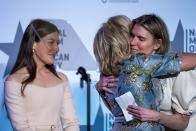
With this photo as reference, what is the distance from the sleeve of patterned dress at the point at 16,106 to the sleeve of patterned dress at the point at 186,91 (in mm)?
712

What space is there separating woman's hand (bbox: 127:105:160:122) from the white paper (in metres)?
0.03

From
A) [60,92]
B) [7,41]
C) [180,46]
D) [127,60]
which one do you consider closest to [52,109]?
[60,92]

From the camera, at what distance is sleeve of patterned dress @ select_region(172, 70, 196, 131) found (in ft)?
6.62

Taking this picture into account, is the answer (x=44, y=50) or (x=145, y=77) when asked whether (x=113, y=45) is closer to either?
(x=145, y=77)

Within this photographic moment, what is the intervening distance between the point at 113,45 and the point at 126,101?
0.81 ft

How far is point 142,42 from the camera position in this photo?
2016 millimetres

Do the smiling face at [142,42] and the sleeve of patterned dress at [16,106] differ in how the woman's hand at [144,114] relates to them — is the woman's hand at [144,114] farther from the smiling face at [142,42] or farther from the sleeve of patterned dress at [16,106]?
the sleeve of patterned dress at [16,106]

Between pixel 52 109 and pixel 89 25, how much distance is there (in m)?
1.28

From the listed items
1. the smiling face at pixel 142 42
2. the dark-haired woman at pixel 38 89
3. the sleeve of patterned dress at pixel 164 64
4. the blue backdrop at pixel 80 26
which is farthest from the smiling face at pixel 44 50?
A: the blue backdrop at pixel 80 26

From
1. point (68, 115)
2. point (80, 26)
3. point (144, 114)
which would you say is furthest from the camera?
point (80, 26)

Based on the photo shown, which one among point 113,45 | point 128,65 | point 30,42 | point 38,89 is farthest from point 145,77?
point 30,42

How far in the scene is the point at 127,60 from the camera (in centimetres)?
200

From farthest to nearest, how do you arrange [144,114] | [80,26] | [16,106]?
[80,26]
[16,106]
[144,114]

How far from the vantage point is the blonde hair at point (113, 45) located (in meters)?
2.02
